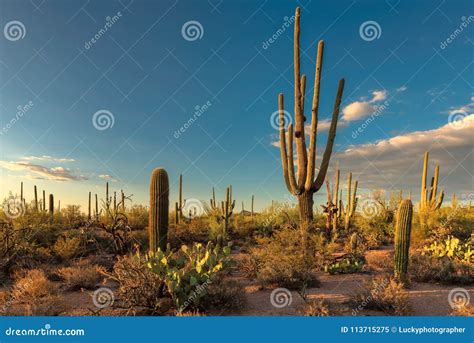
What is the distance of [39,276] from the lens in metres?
8.15

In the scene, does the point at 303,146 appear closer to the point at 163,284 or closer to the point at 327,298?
the point at 327,298

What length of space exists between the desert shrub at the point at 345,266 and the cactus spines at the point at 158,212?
4.25 metres

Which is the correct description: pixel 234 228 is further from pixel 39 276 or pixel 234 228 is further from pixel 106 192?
pixel 39 276

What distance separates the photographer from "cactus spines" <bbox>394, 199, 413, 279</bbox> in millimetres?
8344

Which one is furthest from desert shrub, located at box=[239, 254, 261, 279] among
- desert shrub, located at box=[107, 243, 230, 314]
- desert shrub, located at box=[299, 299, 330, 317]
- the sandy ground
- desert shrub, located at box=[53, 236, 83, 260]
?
desert shrub, located at box=[53, 236, 83, 260]

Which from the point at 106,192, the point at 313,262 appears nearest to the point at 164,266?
the point at 313,262

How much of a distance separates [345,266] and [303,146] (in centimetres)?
435

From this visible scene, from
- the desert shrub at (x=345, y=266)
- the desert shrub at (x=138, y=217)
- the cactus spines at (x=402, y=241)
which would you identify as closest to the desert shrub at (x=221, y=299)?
the desert shrub at (x=345, y=266)

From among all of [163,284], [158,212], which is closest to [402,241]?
[163,284]

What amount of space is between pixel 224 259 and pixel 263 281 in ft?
5.11

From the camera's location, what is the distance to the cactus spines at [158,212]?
893 centimetres

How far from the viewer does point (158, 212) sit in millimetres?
8992

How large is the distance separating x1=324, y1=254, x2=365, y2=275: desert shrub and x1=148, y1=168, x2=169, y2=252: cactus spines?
425 cm

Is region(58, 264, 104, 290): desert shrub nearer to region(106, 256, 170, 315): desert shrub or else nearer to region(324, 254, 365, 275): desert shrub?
region(106, 256, 170, 315): desert shrub
